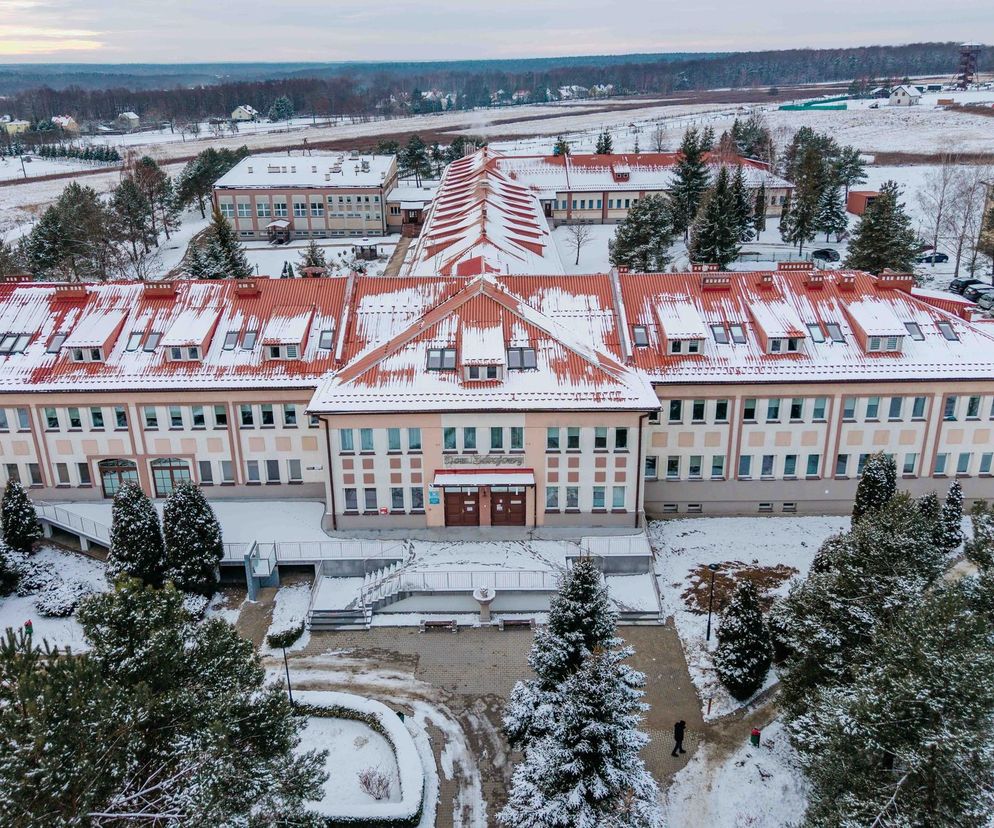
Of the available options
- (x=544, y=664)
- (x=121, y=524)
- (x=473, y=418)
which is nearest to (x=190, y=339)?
(x=121, y=524)

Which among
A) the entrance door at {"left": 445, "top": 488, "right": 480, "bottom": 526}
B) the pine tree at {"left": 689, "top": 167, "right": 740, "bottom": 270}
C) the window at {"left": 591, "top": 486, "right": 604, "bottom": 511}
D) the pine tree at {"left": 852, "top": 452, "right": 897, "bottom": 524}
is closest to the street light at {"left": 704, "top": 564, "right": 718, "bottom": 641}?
the window at {"left": 591, "top": 486, "right": 604, "bottom": 511}

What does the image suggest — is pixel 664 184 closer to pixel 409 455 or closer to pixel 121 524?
pixel 409 455

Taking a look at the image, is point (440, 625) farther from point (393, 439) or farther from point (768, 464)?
point (768, 464)

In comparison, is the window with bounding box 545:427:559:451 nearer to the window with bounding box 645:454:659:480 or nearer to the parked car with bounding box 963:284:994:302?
the window with bounding box 645:454:659:480

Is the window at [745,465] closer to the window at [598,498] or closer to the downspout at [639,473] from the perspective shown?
the downspout at [639,473]

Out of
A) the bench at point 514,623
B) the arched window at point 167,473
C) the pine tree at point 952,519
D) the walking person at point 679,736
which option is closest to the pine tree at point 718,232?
the pine tree at point 952,519
